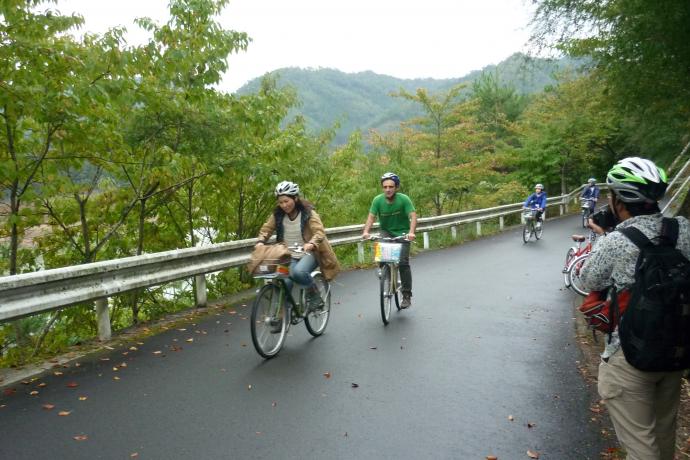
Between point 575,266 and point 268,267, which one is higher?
point 268,267

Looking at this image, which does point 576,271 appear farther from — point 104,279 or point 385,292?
A: point 104,279

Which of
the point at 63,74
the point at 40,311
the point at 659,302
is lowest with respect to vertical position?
the point at 40,311

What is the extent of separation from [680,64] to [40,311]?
27.9 feet

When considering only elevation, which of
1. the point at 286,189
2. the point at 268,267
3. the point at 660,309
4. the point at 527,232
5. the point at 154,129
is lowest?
the point at 527,232

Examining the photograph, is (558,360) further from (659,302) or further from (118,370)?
(118,370)

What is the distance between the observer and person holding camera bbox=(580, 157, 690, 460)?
2.84m

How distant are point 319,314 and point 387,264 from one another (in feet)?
5.08

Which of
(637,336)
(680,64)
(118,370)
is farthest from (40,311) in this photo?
(680,64)

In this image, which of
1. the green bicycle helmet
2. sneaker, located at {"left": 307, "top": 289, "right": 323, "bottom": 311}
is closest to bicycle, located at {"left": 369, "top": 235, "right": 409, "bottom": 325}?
sneaker, located at {"left": 307, "top": 289, "right": 323, "bottom": 311}

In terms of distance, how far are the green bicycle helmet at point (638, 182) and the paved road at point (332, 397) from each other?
6.80ft

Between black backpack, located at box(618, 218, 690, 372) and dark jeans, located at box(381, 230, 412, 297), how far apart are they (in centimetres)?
548

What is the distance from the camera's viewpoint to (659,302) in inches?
106

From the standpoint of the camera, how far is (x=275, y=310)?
6379 millimetres

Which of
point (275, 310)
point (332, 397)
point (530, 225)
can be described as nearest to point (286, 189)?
point (275, 310)
